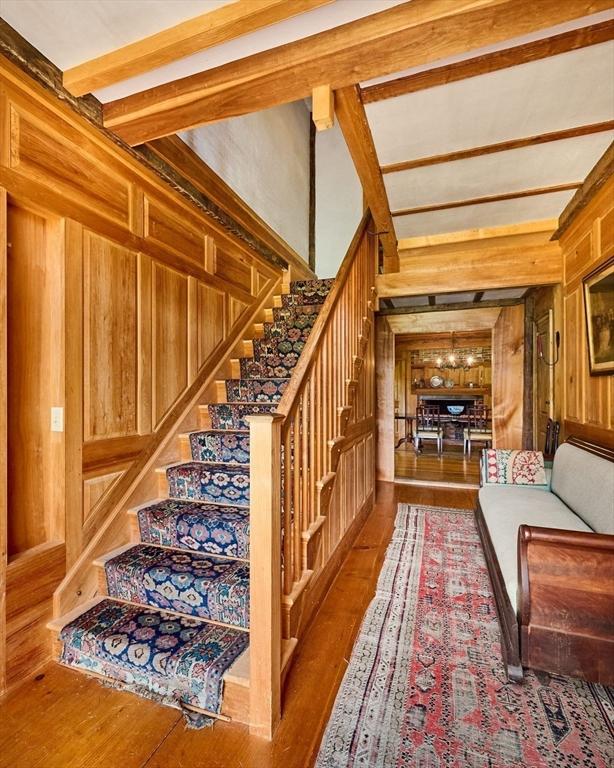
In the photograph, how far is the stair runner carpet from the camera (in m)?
1.54

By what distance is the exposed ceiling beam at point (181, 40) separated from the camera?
4.60 feet

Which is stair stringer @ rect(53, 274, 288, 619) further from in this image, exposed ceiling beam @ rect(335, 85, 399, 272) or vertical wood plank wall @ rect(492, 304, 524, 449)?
vertical wood plank wall @ rect(492, 304, 524, 449)

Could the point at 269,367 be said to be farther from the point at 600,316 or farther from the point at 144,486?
the point at 600,316

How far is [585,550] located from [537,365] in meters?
3.81

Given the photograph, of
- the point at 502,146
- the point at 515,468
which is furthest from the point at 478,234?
the point at 515,468

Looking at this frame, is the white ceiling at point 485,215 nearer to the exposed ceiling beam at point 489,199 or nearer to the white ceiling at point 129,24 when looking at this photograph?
the exposed ceiling beam at point 489,199

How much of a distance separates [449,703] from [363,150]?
2.75m

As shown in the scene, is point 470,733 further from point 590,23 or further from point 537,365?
point 537,365

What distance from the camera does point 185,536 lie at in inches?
82.0

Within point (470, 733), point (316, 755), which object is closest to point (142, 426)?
point (316, 755)

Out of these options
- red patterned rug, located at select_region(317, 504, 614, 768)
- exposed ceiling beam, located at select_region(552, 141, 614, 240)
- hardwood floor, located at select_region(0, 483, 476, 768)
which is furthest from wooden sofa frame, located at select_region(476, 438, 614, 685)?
exposed ceiling beam, located at select_region(552, 141, 614, 240)

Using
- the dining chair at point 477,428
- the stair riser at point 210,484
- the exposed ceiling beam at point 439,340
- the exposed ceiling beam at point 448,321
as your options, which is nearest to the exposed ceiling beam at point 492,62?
the stair riser at point 210,484

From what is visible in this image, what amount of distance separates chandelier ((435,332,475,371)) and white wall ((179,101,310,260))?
5.82 metres

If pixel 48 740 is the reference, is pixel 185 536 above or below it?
above
